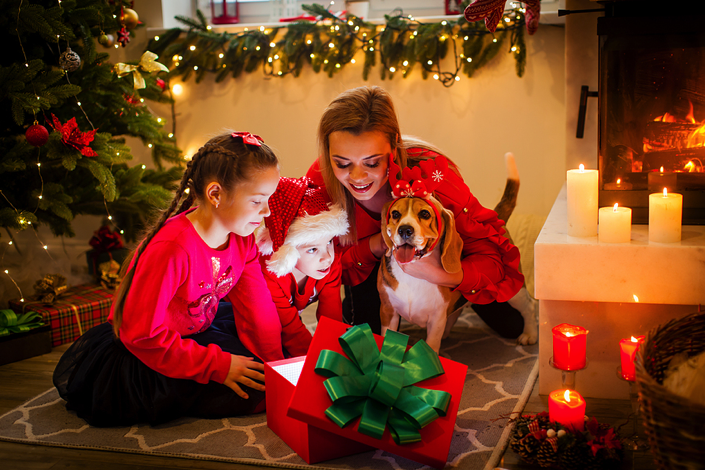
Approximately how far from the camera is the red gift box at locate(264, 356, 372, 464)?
1.62 metres

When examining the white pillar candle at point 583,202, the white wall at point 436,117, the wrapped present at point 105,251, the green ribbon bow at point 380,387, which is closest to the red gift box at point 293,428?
the green ribbon bow at point 380,387

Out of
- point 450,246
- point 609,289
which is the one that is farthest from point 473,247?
point 609,289

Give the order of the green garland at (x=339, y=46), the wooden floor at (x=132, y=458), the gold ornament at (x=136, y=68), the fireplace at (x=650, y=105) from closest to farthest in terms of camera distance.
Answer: the wooden floor at (x=132, y=458), the fireplace at (x=650, y=105), the gold ornament at (x=136, y=68), the green garland at (x=339, y=46)

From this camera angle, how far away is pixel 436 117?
11.4 feet

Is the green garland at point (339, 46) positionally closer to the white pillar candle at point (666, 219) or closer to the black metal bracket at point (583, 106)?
the black metal bracket at point (583, 106)

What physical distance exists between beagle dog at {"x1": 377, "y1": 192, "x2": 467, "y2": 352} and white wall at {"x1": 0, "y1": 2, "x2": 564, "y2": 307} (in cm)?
154

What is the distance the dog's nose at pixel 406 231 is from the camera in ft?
5.80

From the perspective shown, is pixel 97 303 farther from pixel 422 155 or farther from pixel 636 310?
pixel 636 310

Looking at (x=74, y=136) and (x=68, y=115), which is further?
(x=68, y=115)

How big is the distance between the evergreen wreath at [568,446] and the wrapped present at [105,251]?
2.31 meters

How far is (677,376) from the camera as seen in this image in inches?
56.8

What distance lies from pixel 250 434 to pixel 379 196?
3.02 feet

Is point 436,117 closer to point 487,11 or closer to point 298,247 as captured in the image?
point 487,11

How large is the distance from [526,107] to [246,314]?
2132 millimetres
